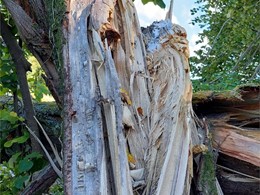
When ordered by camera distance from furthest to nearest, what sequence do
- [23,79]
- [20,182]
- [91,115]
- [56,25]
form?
[23,79], [20,182], [56,25], [91,115]

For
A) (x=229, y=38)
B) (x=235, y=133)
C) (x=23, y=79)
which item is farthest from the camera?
(x=229, y=38)

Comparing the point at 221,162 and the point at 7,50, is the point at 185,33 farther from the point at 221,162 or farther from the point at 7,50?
the point at 7,50

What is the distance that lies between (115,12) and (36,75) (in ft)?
2.95

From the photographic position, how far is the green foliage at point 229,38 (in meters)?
4.35

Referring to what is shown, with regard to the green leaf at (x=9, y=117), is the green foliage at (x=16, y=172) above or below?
below

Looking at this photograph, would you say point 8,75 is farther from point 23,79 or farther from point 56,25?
point 56,25

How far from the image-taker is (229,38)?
4617 mm

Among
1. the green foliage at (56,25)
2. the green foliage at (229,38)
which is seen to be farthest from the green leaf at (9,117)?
the green foliage at (229,38)

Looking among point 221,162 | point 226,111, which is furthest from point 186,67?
point 221,162

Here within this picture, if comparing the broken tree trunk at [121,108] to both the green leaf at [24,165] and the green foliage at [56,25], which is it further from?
the green leaf at [24,165]

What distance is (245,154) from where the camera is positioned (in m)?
1.71

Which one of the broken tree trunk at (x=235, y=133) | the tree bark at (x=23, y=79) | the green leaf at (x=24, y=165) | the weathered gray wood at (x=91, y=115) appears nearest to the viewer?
the weathered gray wood at (x=91, y=115)

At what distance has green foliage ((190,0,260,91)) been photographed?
14.3 feet

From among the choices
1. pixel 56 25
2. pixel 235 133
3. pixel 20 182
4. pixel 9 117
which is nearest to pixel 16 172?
pixel 20 182
